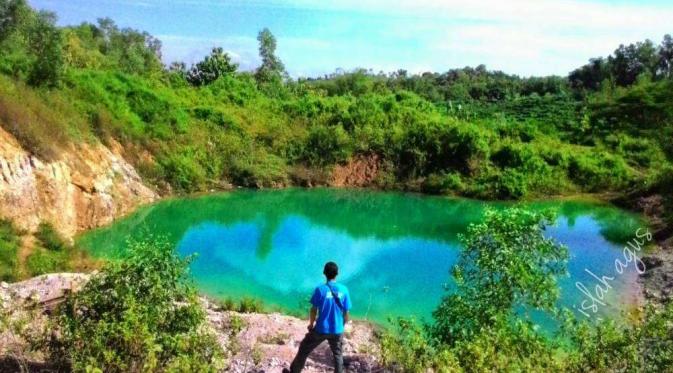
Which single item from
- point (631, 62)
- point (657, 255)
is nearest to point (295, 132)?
point (657, 255)

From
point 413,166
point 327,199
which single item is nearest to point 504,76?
point 413,166

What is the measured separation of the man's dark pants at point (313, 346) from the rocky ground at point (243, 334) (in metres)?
0.48

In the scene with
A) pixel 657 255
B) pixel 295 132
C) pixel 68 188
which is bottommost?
pixel 657 255

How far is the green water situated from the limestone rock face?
0.79 metres

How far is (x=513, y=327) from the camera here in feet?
24.7

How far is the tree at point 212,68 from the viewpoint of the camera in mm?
45469

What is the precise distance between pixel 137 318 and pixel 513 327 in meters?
4.42

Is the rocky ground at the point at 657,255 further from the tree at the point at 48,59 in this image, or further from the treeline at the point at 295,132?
the tree at the point at 48,59

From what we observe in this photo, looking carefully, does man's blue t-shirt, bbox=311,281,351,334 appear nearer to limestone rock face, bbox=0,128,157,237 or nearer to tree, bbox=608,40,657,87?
limestone rock face, bbox=0,128,157,237

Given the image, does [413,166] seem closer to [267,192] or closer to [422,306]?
[267,192]

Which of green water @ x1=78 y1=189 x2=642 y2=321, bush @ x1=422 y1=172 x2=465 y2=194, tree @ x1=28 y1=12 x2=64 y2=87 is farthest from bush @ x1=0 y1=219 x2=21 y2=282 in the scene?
bush @ x1=422 y1=172 x2=465 y2=194

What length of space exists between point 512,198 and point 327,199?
364 inches

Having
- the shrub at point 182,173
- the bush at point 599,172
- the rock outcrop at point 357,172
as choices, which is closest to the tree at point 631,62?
the bush at point 599,172

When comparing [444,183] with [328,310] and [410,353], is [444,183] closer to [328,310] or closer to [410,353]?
[410,353]
